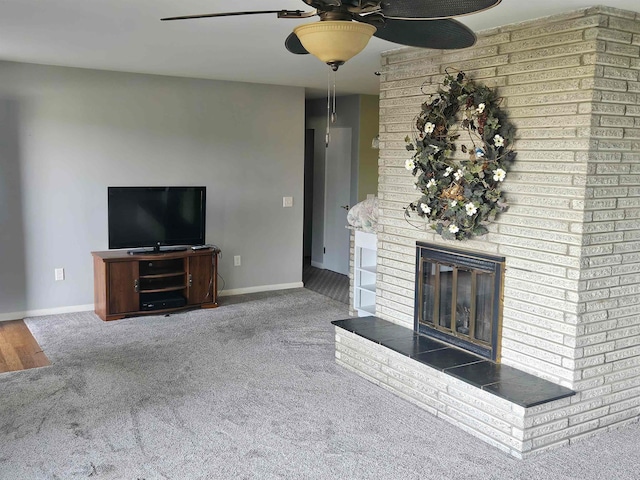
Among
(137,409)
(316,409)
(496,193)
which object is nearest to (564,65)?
(496,193)

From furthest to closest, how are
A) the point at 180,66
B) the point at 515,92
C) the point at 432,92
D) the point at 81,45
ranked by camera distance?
the point at 180,66 → the point at 81,45 → the point at 432,92 → the point at 515,92

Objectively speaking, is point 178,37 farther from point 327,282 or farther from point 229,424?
point 327,282

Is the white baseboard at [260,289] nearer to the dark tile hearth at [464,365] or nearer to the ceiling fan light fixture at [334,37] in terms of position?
the dark tile hearth at [464,365]

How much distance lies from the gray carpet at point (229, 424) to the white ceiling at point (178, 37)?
7.56ft

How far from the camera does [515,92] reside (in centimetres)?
347

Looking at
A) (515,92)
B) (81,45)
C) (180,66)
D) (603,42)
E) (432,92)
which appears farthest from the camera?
(180,66)

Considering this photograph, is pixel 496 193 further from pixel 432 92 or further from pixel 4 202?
pixel 4 202

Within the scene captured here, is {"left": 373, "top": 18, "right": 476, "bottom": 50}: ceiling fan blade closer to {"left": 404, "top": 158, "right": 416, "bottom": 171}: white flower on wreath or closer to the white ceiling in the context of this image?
the white ceiling

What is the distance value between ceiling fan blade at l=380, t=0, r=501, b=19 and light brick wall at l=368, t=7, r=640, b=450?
1.60m

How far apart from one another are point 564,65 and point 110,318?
431 cm

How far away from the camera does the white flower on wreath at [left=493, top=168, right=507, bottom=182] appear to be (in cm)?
346

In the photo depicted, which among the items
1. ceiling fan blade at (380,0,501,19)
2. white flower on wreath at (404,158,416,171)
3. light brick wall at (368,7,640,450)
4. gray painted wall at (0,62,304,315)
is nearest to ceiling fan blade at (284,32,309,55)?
ceiling fan blade at (380,0,501,19)

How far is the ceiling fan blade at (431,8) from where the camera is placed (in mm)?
1780

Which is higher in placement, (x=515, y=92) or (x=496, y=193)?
Answer: (x=515, y=92)
